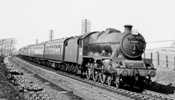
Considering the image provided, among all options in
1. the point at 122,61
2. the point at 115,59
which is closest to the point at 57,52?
the point at 115,59

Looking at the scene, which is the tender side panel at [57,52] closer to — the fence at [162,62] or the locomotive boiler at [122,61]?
the locomotive boiler at [122,61]

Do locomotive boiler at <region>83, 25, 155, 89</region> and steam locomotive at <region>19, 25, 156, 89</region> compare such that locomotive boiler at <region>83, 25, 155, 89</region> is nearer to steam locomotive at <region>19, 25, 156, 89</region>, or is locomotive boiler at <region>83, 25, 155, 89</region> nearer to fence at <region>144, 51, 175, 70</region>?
steam locomotive at <region>19, 25, 156, 89</region>

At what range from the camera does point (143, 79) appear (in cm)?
1320

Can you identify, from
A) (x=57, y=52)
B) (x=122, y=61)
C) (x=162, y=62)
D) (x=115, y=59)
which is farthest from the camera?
(x=162, y=62)

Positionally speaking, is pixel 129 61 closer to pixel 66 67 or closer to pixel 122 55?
pixel 122 55

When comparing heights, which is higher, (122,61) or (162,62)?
(122,61)

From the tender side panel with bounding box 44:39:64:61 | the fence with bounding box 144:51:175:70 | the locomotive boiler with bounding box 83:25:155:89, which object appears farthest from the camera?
the tender side panel with bounding box 44:39:64:61

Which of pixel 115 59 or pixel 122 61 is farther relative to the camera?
pixel 115 59

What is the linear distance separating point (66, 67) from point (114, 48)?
9686 mm

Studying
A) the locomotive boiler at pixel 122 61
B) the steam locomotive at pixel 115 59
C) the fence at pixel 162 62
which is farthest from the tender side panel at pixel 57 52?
the fence at pixel 162 62

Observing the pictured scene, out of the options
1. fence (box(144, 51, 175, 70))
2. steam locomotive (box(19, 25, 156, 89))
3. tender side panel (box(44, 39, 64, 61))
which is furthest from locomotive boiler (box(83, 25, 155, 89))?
tender side panel (box(44, 39, 64, 61))

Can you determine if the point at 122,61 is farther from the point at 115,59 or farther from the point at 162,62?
the point at 162,62

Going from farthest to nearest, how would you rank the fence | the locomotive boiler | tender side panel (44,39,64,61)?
tender side panel (44,39,64,61), the fence, the locomotive boiler

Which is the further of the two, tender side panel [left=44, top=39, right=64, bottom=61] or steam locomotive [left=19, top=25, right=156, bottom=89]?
tender side panel [left=44, top=39, right=64, bottom=61]
